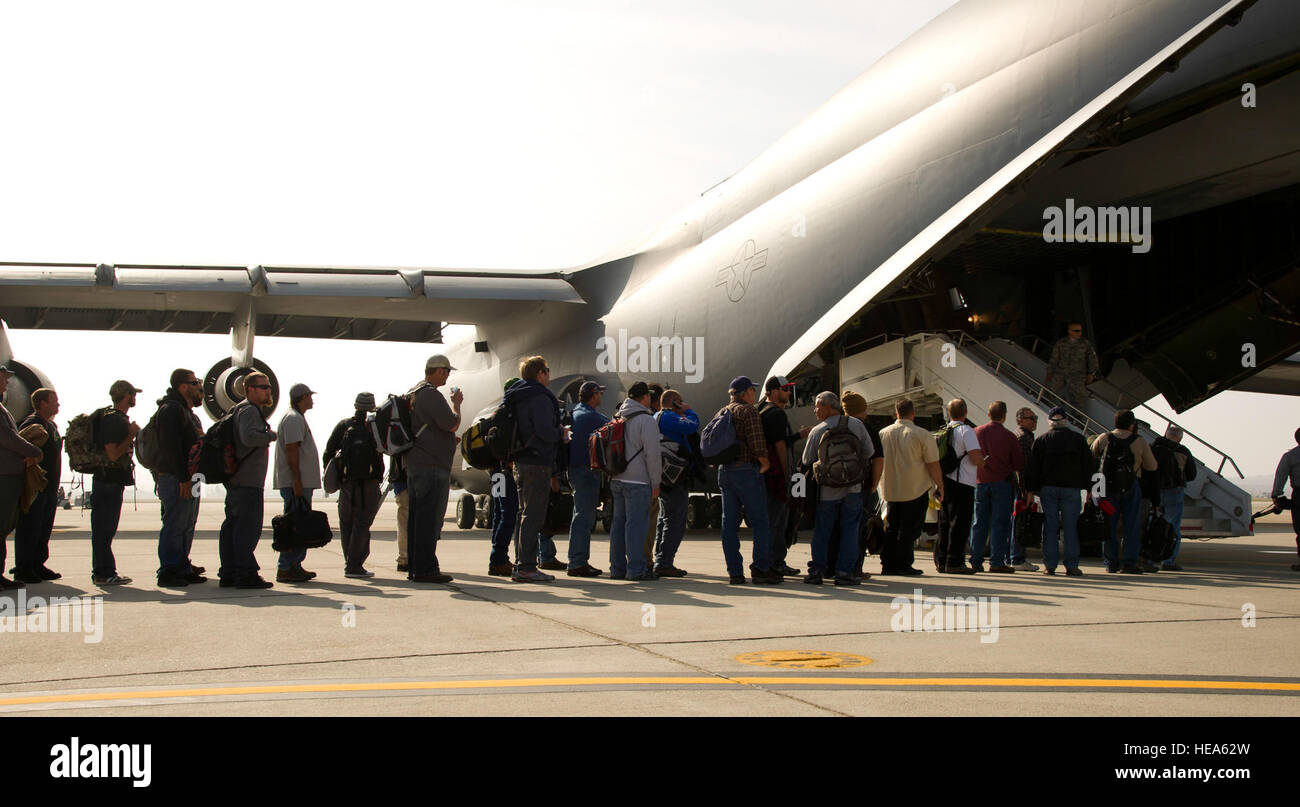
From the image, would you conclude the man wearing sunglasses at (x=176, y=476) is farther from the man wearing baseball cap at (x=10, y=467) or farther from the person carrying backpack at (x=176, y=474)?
the man wearing baseball cap at (x=10, y=467)

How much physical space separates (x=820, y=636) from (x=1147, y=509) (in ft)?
21.1

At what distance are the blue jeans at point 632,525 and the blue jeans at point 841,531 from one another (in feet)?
4.64

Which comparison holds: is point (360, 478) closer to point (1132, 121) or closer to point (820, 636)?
point (820, 636)

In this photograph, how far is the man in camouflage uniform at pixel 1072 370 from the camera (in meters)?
13.1

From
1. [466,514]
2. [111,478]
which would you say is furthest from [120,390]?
[466,514]

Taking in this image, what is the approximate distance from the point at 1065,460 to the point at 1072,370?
3.25m

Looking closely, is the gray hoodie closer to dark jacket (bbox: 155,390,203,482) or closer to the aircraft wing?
dark jacket (bbox: 155,390,203,482)

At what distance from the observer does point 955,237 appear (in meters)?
11.4

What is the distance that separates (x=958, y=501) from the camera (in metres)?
10.5

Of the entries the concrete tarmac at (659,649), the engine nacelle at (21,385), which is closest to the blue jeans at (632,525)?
the concrete tarmac at (659,649)

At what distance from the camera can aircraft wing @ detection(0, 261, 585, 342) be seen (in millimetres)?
18859

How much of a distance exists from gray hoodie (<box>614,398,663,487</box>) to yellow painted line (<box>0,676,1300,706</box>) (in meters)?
4.59

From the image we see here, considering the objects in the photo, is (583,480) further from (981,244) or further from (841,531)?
(981,244)
